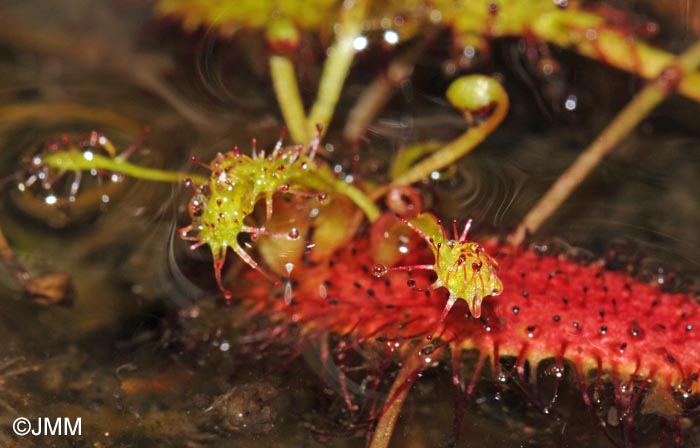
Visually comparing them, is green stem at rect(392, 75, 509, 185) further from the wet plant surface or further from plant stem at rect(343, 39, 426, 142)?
plant stem at rect(343, 39, 426, 142)

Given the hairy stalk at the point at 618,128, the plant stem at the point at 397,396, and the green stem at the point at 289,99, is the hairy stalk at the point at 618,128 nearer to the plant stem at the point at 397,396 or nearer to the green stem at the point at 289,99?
the plant stem at the point at 397,396

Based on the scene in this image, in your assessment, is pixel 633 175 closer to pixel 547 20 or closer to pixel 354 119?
pixel 547 20

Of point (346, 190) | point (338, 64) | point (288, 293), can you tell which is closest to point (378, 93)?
point (338, 64)

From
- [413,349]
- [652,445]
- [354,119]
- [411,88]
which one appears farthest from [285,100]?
[652,445]

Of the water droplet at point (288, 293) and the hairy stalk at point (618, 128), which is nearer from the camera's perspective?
the water droplet at point (288, 293)

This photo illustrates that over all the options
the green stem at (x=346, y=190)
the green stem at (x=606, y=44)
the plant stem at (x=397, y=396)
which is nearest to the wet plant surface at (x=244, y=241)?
the plant stem at (x=397, y=396)

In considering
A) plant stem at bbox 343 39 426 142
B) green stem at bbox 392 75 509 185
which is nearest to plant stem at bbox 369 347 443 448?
green stem at bbox 392 75 509 185

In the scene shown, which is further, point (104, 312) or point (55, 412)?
point (104, 312)

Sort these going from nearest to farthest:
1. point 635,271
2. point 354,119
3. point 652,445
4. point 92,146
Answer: point 652,445 < point 635,271 < point 92,146 < point 354,119
